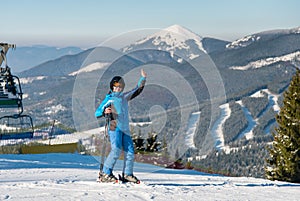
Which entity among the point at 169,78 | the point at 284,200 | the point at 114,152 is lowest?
the point at 284,200

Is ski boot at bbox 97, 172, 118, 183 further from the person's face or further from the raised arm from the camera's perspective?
the person's face

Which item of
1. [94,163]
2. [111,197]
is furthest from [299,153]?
[111,197]

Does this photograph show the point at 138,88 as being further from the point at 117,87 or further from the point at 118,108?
the point at 118,108

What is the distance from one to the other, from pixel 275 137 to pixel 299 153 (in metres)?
1.55

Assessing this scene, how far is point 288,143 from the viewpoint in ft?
80.6

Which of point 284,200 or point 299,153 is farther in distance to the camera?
point 299,153

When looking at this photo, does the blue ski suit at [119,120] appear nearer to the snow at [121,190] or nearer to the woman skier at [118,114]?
the woman skier at [118,114]

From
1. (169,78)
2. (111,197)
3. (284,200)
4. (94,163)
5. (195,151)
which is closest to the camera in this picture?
(111,197)

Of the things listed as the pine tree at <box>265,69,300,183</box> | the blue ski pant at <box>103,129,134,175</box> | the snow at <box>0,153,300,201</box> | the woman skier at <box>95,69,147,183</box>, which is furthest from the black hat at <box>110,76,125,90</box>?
the pine tree at <box>265,69,300,183</box>

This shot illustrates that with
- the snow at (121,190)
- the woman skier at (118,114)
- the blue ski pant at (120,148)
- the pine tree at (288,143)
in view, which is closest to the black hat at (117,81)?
the woman skier at (118,114)

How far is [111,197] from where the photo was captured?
24.6ft

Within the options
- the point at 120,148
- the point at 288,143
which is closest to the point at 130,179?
the point at 120,148

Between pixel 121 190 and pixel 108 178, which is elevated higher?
pixel 108 178

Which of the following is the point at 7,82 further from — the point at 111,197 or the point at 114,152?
the point at 111,197
